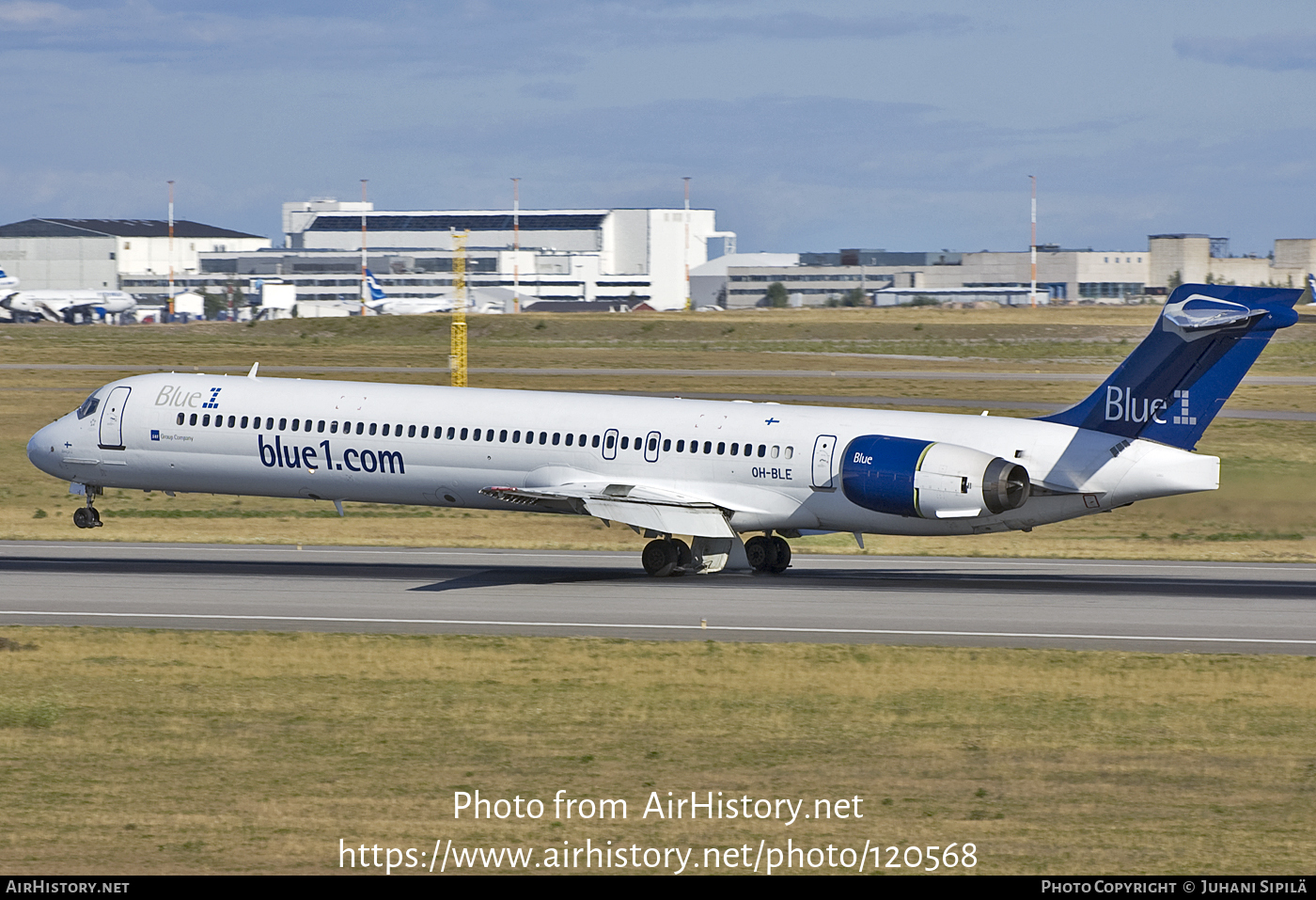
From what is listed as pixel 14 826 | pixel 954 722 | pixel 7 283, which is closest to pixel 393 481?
pixel 954 722

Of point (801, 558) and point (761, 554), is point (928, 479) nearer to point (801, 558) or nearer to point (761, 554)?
point (761, 554)

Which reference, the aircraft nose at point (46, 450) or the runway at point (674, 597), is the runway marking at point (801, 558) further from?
the aircraft nose at point (46, 450)

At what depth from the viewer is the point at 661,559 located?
35781 mm

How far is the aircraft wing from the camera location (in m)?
34.1


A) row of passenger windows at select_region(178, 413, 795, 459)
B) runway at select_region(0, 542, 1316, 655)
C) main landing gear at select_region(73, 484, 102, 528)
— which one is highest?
row of passenger windows at select_region(178, 413, 795, 459)

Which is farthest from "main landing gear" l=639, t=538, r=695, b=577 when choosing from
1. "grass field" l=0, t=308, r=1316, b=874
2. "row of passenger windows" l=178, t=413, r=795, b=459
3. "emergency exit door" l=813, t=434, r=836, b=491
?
"grass field" l=0, t=308, r=1316, b=874

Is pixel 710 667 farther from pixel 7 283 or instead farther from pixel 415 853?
pixel 7 283

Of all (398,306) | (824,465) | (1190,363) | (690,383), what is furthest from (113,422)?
(398,306)

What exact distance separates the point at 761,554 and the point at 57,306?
491 feet

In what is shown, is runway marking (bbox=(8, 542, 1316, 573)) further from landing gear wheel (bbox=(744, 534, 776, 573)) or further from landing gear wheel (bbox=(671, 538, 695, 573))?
landing gear wheel (bbox=(671, 538, 695, 573))

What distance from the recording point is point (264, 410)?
3797 centimetres

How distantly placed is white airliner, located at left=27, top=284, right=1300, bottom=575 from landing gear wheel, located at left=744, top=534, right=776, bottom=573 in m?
0.04

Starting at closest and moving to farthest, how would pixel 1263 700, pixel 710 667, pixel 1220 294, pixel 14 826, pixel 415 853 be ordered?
pixel 415 853 → pixel 14 826 → pixel 1263 700 → pixel 710 667 → pixel 1220 294

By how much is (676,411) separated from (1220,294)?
37.7ft
